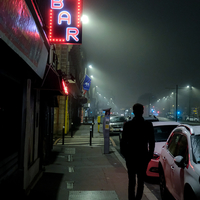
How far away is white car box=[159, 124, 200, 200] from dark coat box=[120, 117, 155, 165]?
0.49 meters

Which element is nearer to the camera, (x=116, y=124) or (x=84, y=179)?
(x=84, y=179)

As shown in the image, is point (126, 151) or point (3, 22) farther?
point (126, 151)

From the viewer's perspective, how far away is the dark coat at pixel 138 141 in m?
4.08

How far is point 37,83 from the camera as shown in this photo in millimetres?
6953

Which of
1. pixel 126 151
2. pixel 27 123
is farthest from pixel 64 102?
pixel 126 151

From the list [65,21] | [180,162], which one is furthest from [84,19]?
[180,162]

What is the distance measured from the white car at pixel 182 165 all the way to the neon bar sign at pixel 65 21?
20.3 ft

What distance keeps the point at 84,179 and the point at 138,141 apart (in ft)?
11.8

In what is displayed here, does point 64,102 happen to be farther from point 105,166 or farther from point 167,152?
point 167,152

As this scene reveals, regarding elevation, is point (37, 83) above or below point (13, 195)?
above

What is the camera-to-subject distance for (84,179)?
708cm

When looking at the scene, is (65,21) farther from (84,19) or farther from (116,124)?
(116,124)

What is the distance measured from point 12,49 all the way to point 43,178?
4.85 metres

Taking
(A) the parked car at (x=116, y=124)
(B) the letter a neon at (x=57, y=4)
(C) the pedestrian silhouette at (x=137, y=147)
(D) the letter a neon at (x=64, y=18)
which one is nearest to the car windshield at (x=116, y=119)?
(A) the parked car at (x=116, y=124)
